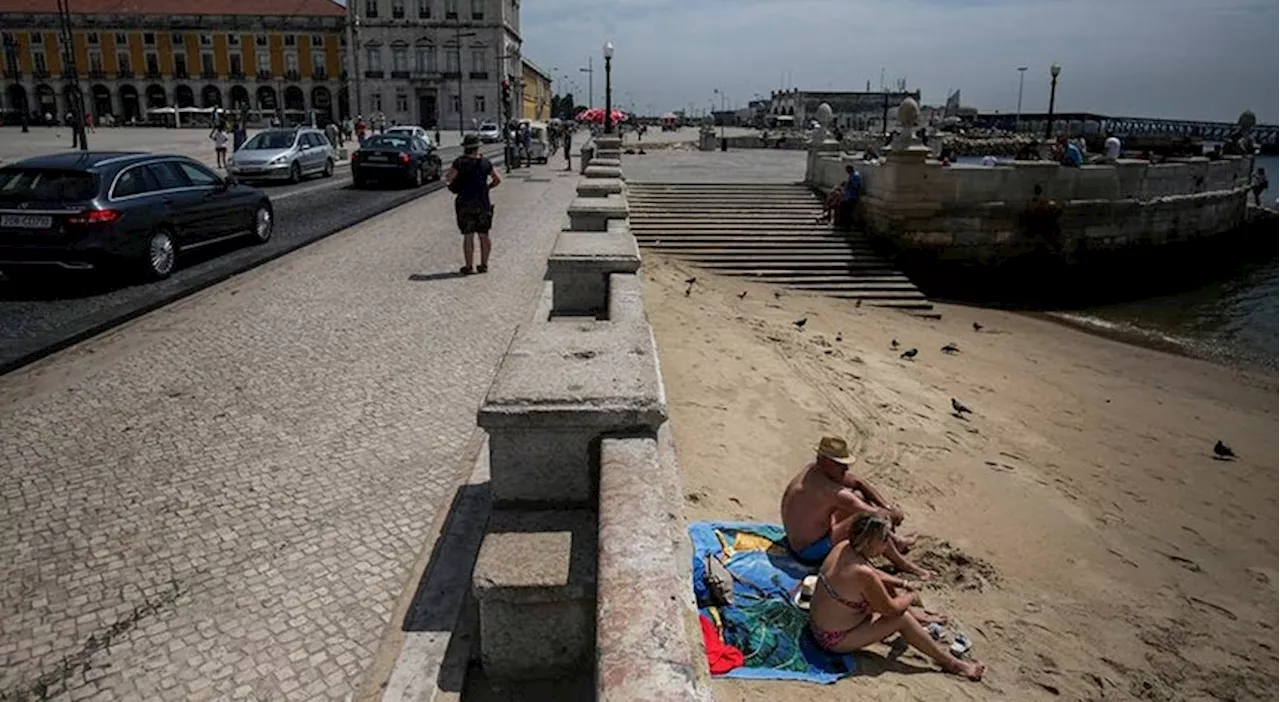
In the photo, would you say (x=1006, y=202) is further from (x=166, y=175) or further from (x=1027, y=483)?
(x=166, y=175)

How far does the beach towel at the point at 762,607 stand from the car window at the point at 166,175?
354 inches

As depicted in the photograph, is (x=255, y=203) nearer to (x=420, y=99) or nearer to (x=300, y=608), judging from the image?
(x=300, y=608)

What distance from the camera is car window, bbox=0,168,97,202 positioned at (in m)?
9.05

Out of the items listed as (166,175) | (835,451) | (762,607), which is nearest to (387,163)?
(166,175)

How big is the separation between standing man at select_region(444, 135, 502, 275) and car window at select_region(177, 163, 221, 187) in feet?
11.9

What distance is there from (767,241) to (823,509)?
1275 cm

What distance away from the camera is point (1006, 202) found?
59.0 ft

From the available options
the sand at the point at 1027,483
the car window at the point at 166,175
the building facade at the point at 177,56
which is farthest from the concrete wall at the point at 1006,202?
the building facade at the point at 177,56

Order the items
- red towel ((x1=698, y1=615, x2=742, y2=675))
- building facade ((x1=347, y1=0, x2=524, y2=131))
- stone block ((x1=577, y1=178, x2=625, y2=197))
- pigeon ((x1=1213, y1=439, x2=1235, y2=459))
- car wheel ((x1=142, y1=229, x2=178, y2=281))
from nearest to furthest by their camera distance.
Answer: red towel ((x1=698, y1=615, x2=742, y2=675)), pigeon ((x1=1213, y1=439, x2=1235, y2=459)), car wheel ((x1=142, y1=229, x2=178, y2=281)), stone block ((x1=577, y1=178, x2=625, y2=197)), building facade ((x1=347, y1=0, x2=524, y2=131))

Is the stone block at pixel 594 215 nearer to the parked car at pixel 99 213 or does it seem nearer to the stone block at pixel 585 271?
the stone block at pixel 585 271

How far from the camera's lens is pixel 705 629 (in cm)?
392

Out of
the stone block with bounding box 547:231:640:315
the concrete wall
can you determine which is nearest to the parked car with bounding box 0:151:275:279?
the stone block with bounding box 547:231:640:315

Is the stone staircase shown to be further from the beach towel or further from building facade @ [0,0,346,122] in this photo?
building facade @ [0,0,346,122]

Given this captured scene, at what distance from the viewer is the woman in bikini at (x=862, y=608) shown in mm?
4047
